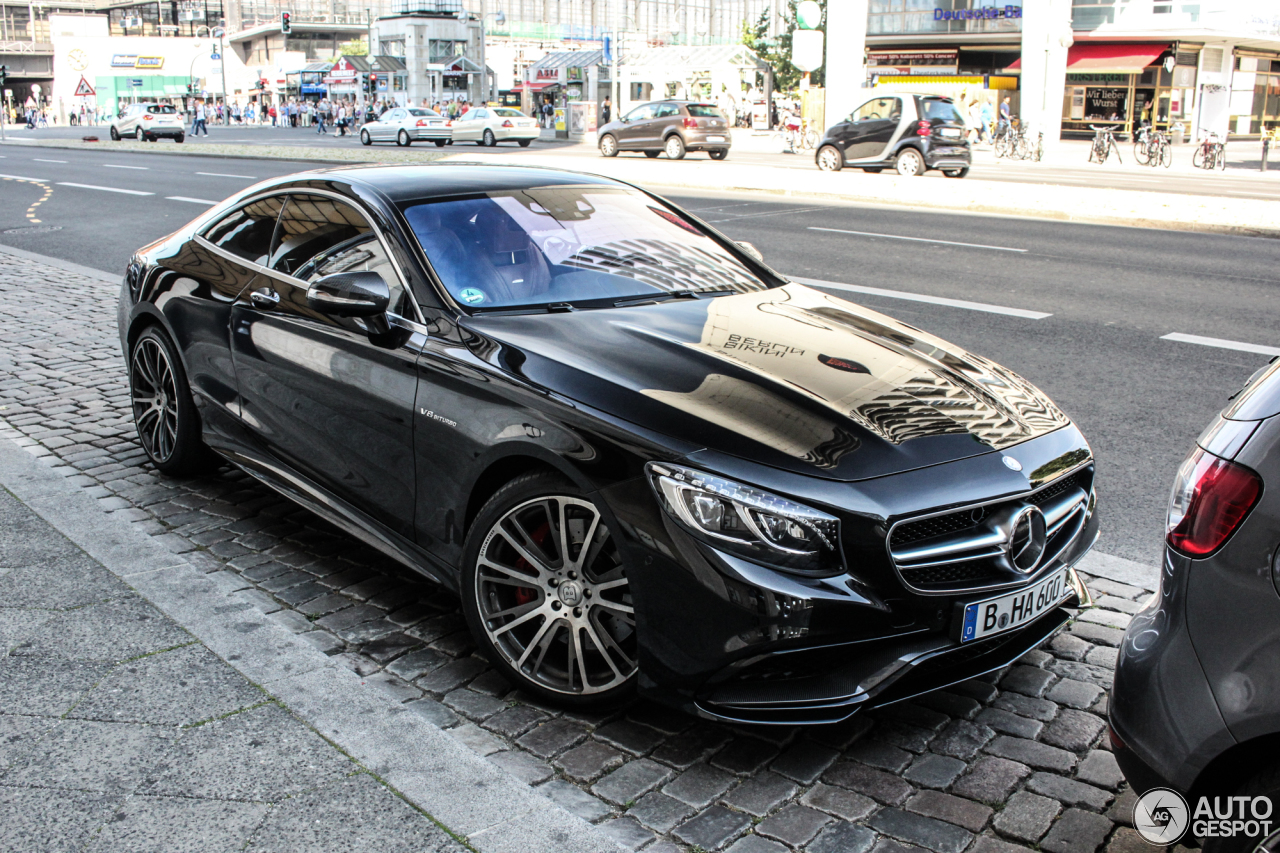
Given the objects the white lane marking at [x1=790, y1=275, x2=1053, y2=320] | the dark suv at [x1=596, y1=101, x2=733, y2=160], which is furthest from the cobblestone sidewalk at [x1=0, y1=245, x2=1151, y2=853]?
the dark suv at [x1=596, y1=101, x2=733, y2=160]

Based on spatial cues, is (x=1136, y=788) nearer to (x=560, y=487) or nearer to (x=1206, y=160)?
(x=560, y=487)

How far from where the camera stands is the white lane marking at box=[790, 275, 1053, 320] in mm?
9195

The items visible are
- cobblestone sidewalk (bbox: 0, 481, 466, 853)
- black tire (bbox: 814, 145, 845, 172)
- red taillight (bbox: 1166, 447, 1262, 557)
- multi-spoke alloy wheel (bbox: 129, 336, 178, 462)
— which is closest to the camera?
red taillight (bbox: 1166, 447, 1262, 557)

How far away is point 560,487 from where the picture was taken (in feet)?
10.1

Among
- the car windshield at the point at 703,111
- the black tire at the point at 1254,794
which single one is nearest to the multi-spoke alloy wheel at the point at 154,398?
the black tire at the point at 1254,794

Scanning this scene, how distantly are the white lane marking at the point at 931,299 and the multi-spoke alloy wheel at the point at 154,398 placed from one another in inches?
193

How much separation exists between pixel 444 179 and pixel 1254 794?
11.1 ft

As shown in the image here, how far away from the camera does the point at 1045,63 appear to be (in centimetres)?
3338

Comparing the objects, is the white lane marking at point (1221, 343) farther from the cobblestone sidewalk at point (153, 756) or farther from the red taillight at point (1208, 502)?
the cobblestone sidewalk at point (153, 756)

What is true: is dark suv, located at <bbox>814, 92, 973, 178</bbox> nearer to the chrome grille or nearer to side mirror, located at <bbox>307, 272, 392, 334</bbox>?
side mirror, located at <bbox>307, 272, 392, 334</bbox>

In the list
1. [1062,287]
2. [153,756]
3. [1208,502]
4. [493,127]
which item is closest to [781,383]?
[1208,502]

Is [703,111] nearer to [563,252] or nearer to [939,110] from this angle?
[939,110]

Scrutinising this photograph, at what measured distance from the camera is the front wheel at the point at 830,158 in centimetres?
2644

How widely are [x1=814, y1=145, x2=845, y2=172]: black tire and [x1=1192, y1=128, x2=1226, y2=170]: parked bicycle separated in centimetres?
1012
